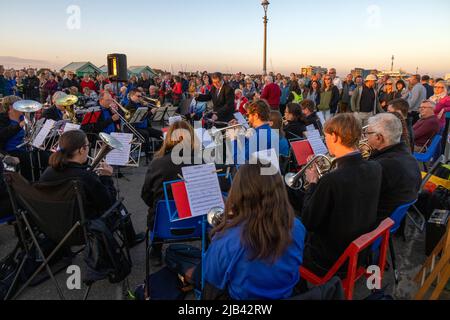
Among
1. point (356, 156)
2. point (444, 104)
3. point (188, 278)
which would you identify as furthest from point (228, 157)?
point (444, 104)

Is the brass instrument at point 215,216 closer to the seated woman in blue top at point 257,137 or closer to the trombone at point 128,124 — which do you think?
the seated woman in blue top at point 257,137

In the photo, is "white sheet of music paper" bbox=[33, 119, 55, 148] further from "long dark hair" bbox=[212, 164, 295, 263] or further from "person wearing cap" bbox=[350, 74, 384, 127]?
"person wearing cap" bbox=[350, 74, 384, 127]

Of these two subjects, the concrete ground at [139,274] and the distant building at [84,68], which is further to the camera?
the distant building at [84,68]

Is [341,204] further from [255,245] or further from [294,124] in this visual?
[294,124]

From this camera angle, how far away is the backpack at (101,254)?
251cm

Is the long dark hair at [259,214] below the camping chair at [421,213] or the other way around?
the other way around

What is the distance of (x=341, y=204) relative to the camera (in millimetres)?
2213

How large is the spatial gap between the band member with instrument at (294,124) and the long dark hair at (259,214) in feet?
12.1

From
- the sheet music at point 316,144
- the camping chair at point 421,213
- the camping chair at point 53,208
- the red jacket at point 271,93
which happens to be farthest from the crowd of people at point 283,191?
the red jacket at point 271,93

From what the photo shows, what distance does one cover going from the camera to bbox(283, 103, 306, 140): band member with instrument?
5.21m

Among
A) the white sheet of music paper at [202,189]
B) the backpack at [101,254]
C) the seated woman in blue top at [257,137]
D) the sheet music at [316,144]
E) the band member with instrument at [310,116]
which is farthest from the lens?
the band member with instrument at [310,116]

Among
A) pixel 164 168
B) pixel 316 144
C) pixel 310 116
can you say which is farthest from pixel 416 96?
pixel 164 168

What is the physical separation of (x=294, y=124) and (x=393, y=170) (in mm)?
2600

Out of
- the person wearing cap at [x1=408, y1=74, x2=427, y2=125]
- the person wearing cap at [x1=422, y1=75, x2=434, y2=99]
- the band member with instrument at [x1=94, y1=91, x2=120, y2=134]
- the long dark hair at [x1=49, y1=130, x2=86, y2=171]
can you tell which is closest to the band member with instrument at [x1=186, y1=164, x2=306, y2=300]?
the long dark hair at [x1=49, y1=130, x2=86, y2=171]
